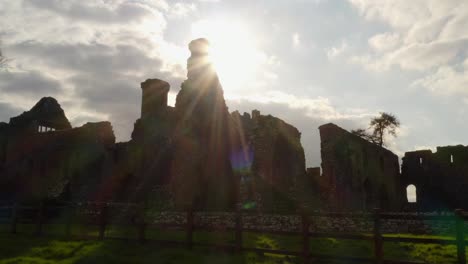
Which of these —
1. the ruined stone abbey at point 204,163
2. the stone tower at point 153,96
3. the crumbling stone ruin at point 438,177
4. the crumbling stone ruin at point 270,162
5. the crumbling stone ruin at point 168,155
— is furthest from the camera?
the crumbling stone ruin at point 438,177

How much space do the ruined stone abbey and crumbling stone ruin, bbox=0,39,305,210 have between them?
3.6 inches

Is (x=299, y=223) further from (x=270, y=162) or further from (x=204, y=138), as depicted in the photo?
(x=204, y=138)

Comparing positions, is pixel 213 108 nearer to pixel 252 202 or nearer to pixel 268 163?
pixel 268 163

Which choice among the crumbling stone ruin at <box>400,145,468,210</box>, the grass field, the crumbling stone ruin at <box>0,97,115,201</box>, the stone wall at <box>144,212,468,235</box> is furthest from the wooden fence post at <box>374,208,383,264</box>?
the crumbling stone ruin at <box>400,145,468,210</box>

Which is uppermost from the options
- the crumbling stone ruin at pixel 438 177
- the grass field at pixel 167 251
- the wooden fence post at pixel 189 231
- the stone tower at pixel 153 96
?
the stone tower at pixel 153 96

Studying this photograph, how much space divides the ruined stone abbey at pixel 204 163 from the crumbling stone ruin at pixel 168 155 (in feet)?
0.30

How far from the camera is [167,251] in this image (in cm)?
1216

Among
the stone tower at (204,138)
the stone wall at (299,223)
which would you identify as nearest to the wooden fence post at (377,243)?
the stone wall at (299,223)

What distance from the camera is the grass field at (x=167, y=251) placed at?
11141 mm

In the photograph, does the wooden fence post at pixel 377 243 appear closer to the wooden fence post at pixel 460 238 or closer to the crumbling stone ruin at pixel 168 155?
the wooden fence post at pixel 460 238

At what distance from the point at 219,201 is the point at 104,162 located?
1530 cm

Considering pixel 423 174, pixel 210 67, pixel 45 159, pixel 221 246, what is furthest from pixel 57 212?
pixel 423 174

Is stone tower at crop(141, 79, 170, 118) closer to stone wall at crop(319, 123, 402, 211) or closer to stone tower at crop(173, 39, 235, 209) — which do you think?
stone tower at crop(173, 39, 235, 209)

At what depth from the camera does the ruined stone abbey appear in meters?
26.9
